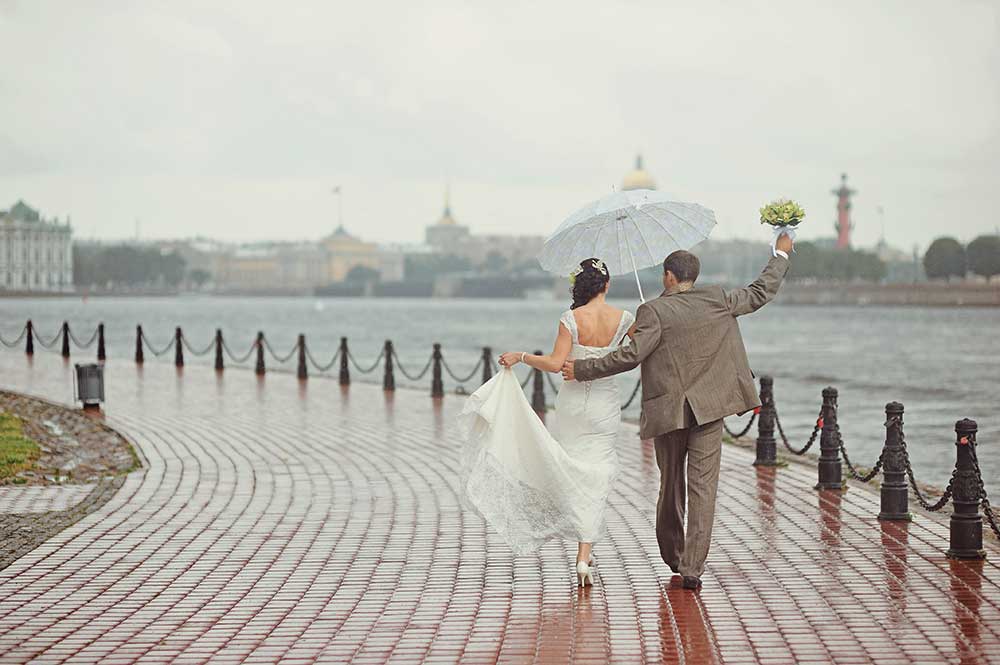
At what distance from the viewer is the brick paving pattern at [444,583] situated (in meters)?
6.62

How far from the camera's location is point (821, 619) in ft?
23.3

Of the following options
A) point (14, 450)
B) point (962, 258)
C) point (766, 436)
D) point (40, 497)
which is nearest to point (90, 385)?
point (14, 450)

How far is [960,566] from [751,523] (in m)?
1.91

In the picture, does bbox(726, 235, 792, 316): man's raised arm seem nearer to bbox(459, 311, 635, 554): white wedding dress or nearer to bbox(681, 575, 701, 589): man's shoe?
bbox(459, 311, 635, 554): white wedding dress

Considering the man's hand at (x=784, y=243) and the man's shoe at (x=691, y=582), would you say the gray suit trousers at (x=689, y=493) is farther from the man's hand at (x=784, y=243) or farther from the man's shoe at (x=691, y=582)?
the man's hand at (x=784, y=243)

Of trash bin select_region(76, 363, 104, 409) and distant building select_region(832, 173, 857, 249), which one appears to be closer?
trash bin select_region(76, 363, 104, 409)

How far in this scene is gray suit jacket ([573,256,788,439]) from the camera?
307 inches

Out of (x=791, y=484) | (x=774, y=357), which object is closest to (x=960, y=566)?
(x=791, y=484)

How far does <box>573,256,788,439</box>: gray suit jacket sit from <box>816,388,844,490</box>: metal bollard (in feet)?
12.8

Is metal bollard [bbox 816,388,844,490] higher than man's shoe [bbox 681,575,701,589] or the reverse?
higher

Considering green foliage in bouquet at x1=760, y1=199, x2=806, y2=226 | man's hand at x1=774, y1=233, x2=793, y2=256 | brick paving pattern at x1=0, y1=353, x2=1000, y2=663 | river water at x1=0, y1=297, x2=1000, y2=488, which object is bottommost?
river water at x1=0, y1=297, x2=1000, y2=488

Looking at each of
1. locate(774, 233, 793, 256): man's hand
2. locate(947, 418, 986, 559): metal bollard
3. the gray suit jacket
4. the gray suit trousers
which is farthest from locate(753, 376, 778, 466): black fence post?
the gray suit jacket

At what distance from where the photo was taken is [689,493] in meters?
7.93

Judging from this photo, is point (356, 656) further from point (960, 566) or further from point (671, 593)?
point (960, 566)
